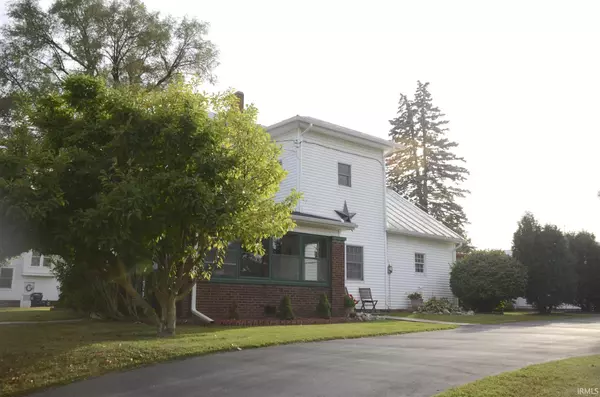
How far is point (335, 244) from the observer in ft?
62.8

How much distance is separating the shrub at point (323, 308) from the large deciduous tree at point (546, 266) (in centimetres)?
1151

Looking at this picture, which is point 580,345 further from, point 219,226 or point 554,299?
point 554,299

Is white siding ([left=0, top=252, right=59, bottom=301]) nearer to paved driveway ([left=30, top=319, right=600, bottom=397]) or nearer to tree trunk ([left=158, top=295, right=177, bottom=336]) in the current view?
tree trunk ([left=158, top=295, right=177, bottom=336])

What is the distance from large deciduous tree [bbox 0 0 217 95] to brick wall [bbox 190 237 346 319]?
8.25 meters

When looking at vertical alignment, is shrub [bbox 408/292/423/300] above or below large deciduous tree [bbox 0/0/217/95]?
below

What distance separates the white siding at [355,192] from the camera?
21.5m

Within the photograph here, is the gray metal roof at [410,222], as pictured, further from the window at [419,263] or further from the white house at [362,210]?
the window at [419,263]

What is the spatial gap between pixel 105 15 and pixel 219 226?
14.6 m

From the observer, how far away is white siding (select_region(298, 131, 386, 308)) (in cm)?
2147

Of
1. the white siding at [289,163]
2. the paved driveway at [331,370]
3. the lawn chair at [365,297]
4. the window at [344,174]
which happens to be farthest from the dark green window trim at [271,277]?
the paved driveway at [331,370]

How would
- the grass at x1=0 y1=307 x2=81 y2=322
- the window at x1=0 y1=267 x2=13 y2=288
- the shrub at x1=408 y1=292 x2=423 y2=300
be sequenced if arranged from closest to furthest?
the grass at x1=0 y1=307 x2=81 y2=322 < the shrub at x1=408 y1=292 x2=423 y2=300 < the window at x1=0 y1=267 x2=13 y2=288

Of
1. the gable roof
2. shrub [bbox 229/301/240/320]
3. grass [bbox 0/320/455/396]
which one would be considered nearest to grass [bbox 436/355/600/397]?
grass [bbox 0/320/455/396]

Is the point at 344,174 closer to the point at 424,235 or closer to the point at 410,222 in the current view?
the point at 410,222

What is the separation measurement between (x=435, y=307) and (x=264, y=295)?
9584mm
